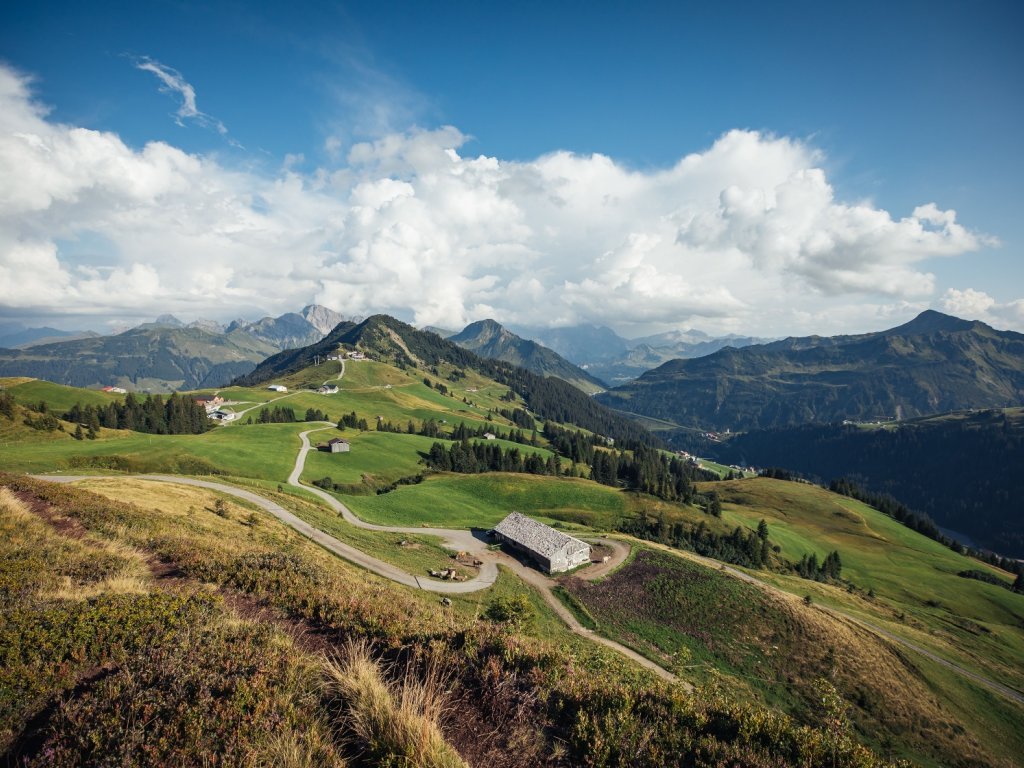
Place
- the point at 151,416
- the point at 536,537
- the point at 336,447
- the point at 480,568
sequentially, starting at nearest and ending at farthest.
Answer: the point at 480,568, the point at 536,537, the point at 336,447, the point at 151,416

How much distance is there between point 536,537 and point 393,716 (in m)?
52.9

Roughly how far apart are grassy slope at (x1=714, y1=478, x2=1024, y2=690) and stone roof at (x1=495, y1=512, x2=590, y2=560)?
35357mm

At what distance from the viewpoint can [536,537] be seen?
2215 inches

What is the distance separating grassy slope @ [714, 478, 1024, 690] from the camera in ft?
191

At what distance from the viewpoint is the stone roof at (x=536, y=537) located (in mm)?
53719

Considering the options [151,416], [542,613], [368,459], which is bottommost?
[368,459]

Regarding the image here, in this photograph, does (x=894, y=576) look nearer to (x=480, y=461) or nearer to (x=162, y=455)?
(x=480, y=461)

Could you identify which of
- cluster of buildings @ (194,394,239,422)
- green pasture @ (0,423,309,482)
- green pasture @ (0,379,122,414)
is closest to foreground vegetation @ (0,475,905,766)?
green pasture @ (0,423,309,482)

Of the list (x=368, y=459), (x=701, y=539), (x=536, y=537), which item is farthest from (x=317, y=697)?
(x=368, y=459)

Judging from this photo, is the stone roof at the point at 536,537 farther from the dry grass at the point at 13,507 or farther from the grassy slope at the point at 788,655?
the dry grass at the point at 13,507

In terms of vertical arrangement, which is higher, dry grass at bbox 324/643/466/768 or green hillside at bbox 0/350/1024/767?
dry grass at bbox 324/643/466/768

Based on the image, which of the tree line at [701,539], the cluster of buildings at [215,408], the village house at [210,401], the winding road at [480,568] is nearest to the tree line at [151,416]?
the cluster of buildings at [215,408]

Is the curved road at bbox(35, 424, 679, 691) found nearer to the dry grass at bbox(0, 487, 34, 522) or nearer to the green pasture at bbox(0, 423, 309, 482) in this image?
the green pasture at bbox(0, 423, 309, 482)

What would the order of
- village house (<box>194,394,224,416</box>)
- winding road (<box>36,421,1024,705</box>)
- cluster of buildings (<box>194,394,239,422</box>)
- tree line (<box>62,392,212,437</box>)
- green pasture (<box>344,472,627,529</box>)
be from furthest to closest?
1. village house (<box>194,394,224,416</box>)
2. cluster of buildings (<box>194,394,239,422</box>)
3. tree line (<box>62,392,212,437</box>)
4. green pasture (<box>344,472,627,529</box>)
5. winding road (<box>36,421,1024,705</box>)
